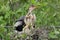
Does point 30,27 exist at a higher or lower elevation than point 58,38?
higher

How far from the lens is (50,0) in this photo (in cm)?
322

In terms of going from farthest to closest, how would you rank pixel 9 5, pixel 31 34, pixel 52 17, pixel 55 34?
pixel 9 5, pixel 52 17, pixel 55 34, pixel 31 34

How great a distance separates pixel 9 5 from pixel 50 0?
0.59 meters

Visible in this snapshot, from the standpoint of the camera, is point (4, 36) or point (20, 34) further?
point (4, 36)

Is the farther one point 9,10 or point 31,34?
point 9,10

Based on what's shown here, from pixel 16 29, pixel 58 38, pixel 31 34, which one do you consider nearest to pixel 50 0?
pixel 58 38

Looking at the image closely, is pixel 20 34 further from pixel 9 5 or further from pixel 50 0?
pixel 50 0

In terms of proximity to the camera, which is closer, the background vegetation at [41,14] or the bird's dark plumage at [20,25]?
the bird's dark plumage at [20,25]

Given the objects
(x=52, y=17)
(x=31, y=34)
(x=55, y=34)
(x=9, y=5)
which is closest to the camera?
(x=31, y=34)

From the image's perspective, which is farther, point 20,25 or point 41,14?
point 41,14

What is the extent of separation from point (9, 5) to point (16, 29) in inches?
39.5

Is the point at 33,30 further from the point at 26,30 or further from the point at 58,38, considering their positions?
the point at 58,38

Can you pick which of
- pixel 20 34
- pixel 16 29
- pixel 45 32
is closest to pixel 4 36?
pixel 16 29

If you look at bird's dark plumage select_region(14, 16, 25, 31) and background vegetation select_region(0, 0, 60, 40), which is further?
background vegetation select_region(0, 0, 60, 40)
